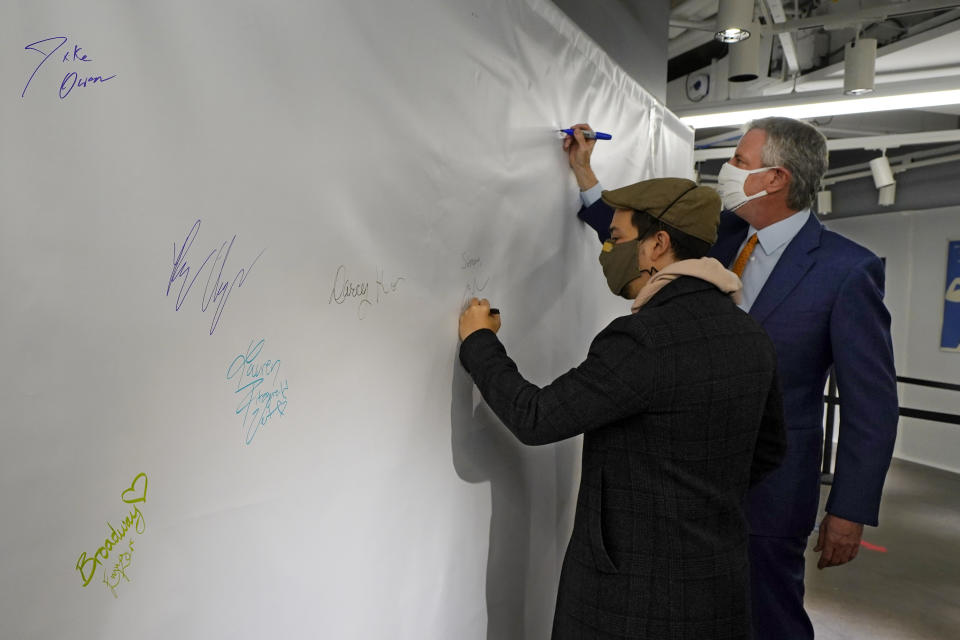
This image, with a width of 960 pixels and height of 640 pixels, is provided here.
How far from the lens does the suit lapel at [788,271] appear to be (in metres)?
1.80

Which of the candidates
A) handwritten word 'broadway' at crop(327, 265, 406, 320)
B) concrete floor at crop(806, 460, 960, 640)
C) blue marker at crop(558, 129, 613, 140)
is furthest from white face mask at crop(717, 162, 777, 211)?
concrete floor at crop(806, 460, 960, 640)

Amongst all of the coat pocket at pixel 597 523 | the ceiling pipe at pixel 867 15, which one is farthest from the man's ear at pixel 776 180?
the ceiling pipe at pixel 867 15

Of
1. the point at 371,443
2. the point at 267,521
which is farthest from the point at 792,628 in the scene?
the point at 267,521

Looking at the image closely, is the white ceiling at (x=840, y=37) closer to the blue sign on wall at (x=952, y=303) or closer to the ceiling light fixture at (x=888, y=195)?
the ceiling light fixture at (x=888, y=195)

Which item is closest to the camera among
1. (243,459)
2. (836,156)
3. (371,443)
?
(243,459)

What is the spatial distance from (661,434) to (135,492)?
865 millimetres

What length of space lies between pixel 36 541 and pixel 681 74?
6407mm

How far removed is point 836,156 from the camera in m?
7.43

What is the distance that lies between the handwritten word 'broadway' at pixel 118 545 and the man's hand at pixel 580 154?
137cm

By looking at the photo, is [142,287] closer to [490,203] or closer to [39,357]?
[39,357]
